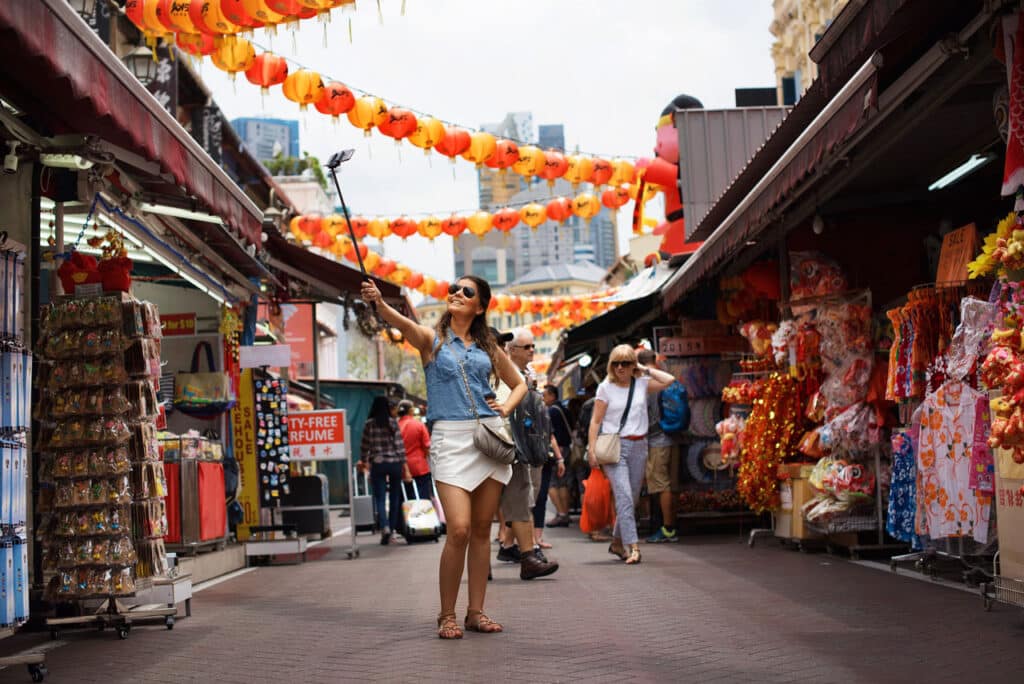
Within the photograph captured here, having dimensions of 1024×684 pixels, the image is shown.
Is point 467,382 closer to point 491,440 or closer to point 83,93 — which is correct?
point 491,440

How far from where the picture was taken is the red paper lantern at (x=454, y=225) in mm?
23625

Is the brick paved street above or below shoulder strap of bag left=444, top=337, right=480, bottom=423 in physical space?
below

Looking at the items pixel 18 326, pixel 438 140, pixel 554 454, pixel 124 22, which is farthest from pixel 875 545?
pixel 124 22

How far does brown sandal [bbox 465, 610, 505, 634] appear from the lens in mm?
7180

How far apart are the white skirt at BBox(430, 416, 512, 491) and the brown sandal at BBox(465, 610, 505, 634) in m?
0.72

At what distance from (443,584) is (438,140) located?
10.8 metres

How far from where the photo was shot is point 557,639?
6.88 m

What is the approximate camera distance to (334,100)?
50.7ft

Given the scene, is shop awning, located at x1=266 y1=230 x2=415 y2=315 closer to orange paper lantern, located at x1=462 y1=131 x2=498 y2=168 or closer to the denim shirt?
orange paper lantern, located at x1=462 y1=131 x2=498 y2=168

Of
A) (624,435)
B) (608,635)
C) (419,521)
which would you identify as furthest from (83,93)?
(419,521)

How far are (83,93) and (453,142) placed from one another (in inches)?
451

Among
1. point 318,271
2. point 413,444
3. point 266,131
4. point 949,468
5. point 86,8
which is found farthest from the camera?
point 266,131

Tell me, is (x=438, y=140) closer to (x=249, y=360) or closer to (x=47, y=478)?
(x=249, y=360)

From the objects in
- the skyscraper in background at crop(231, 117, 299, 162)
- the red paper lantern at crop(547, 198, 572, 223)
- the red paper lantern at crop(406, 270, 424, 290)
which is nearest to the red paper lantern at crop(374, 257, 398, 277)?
the red paper lantern at crop(406, 270, 424, 290)
